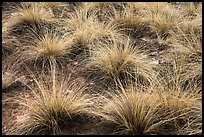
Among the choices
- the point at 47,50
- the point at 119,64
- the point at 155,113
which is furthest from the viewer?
the point at 47,50

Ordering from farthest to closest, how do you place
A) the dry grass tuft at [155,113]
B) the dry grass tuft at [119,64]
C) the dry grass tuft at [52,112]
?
the dry grass tuft at [119,64] < the dry grass tuft at [52,112] < the dry grass tuft at [155,113]

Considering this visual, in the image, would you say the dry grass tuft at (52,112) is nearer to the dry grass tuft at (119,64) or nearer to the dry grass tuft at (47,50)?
the dry grass tuft at (119,64)

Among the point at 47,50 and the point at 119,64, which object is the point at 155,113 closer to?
the point at 119,64

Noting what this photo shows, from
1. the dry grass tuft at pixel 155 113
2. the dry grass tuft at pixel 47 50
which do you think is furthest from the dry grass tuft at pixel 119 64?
the dry grass tuft at pixel 155 113

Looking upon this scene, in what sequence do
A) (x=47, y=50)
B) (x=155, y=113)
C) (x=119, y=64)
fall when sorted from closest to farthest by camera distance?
(x=155, y=113), (x=119, y=64), (x=47, y=50)

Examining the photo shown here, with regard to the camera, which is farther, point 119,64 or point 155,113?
point 119,64

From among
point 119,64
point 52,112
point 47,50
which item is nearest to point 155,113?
point 52,112

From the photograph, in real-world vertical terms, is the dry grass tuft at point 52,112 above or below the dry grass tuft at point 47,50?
below

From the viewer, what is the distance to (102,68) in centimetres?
441

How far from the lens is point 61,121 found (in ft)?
11.6

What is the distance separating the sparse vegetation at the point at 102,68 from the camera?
346cm

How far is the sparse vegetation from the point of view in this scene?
136 inches

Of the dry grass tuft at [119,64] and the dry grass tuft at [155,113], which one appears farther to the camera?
the dry grass tuft at [119,64]

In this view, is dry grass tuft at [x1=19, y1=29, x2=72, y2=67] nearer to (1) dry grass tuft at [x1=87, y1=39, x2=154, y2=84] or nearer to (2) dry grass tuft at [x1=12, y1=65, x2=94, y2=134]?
(1) dry grass tuft at [x1=87, y1=39, x2=154, y2=84]
